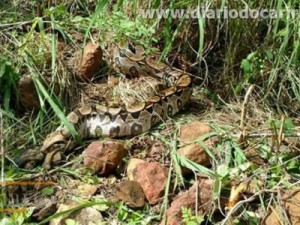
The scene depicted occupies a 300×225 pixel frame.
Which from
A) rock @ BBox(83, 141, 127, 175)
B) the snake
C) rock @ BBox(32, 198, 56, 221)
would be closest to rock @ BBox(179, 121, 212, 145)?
the snake

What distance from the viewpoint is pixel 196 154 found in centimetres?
369

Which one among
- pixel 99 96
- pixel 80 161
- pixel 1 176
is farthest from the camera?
pixel 99 96

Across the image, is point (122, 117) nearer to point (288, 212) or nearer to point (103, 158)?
point (103, 158)

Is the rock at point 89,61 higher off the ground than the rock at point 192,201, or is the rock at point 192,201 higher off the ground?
the rock at point 89,61

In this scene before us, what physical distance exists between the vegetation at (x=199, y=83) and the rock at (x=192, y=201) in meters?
0.05

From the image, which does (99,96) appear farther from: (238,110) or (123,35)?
(238,110)

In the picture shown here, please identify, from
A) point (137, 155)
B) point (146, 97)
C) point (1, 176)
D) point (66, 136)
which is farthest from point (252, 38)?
point (1, 176)

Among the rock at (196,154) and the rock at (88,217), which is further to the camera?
the rock at (196,154)

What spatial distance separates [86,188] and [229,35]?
168 centimetres

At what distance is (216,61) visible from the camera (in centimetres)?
465

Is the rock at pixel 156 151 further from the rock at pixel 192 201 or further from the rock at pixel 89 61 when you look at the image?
the rock at pixel 89 61

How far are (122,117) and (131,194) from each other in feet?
2.92

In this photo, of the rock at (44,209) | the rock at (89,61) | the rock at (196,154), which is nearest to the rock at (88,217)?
the rock at (44,209)

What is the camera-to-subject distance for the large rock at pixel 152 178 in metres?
3.47
